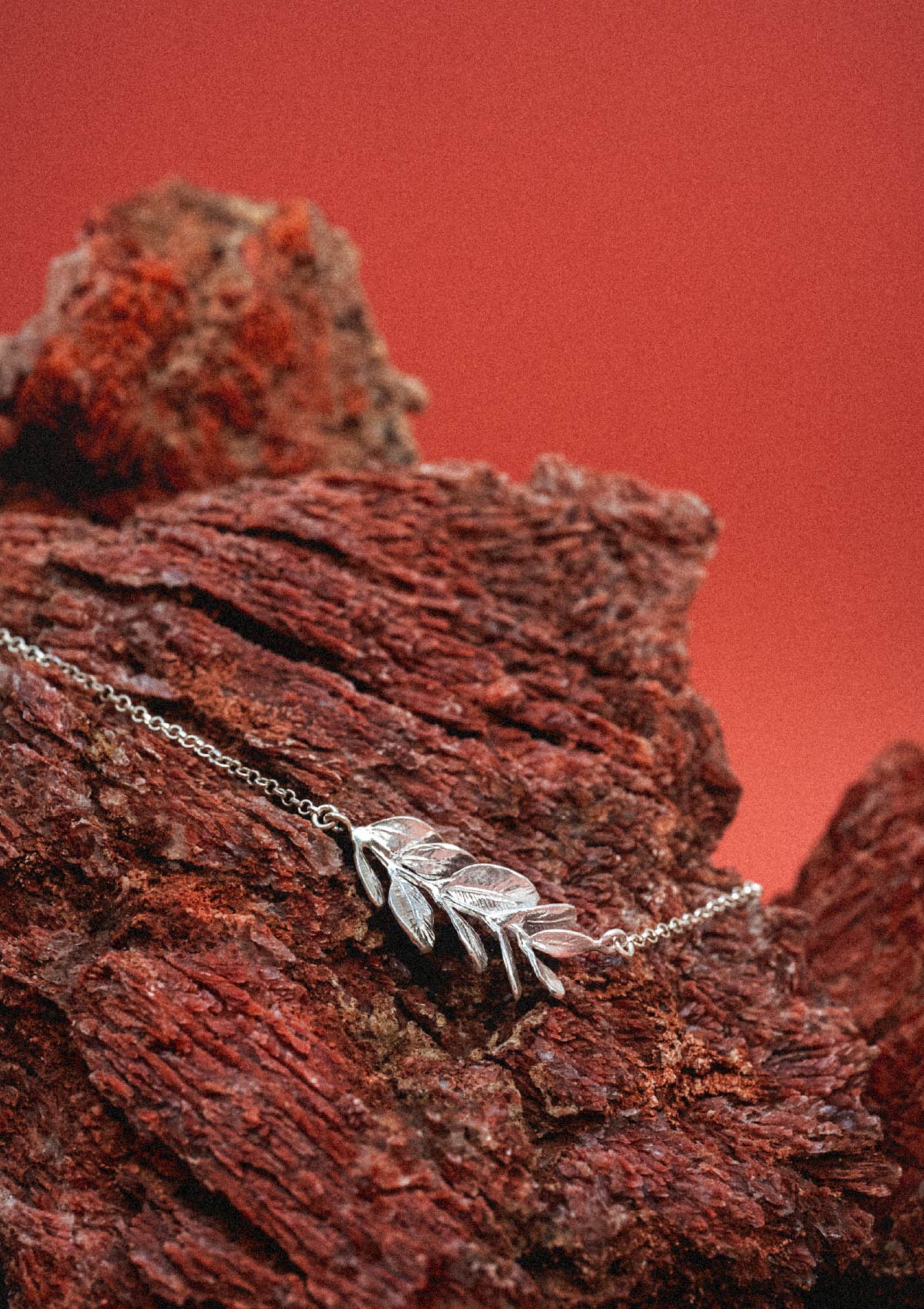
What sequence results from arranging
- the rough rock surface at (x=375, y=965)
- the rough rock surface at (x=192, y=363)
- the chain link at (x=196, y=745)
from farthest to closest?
the rough rock surface at (x=192, y=363) → the chain link at (x=196, y=745) → the rough rock surface at (x=375, y=965)

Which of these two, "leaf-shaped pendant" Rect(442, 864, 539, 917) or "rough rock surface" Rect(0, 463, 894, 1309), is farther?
"leaf-shaped pendant" Rect(442, 864, 539, 917)

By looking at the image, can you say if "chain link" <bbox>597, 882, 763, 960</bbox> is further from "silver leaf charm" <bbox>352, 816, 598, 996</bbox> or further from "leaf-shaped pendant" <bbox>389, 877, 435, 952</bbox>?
"leaf-shaped pendant" <bbox>389, 877, 435, 952</bbox>

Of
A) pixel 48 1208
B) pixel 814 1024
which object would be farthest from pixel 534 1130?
pixel 48 1208

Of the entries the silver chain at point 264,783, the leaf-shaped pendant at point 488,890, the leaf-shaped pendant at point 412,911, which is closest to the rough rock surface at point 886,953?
the silver chain at point 264,783

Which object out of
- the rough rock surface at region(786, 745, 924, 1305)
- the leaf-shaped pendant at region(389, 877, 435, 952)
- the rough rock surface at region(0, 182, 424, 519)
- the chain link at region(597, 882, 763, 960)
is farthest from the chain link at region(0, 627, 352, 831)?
the rough rock surface at region(786, 745, 924, 1305)

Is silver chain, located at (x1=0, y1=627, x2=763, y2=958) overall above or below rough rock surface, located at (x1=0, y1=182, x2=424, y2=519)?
below

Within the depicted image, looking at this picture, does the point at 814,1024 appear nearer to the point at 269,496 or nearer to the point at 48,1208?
the point at 48,1208

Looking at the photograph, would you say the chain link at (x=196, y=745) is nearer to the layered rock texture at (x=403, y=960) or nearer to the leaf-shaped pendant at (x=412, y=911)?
the layered rock texture at (x=403, y=960)
